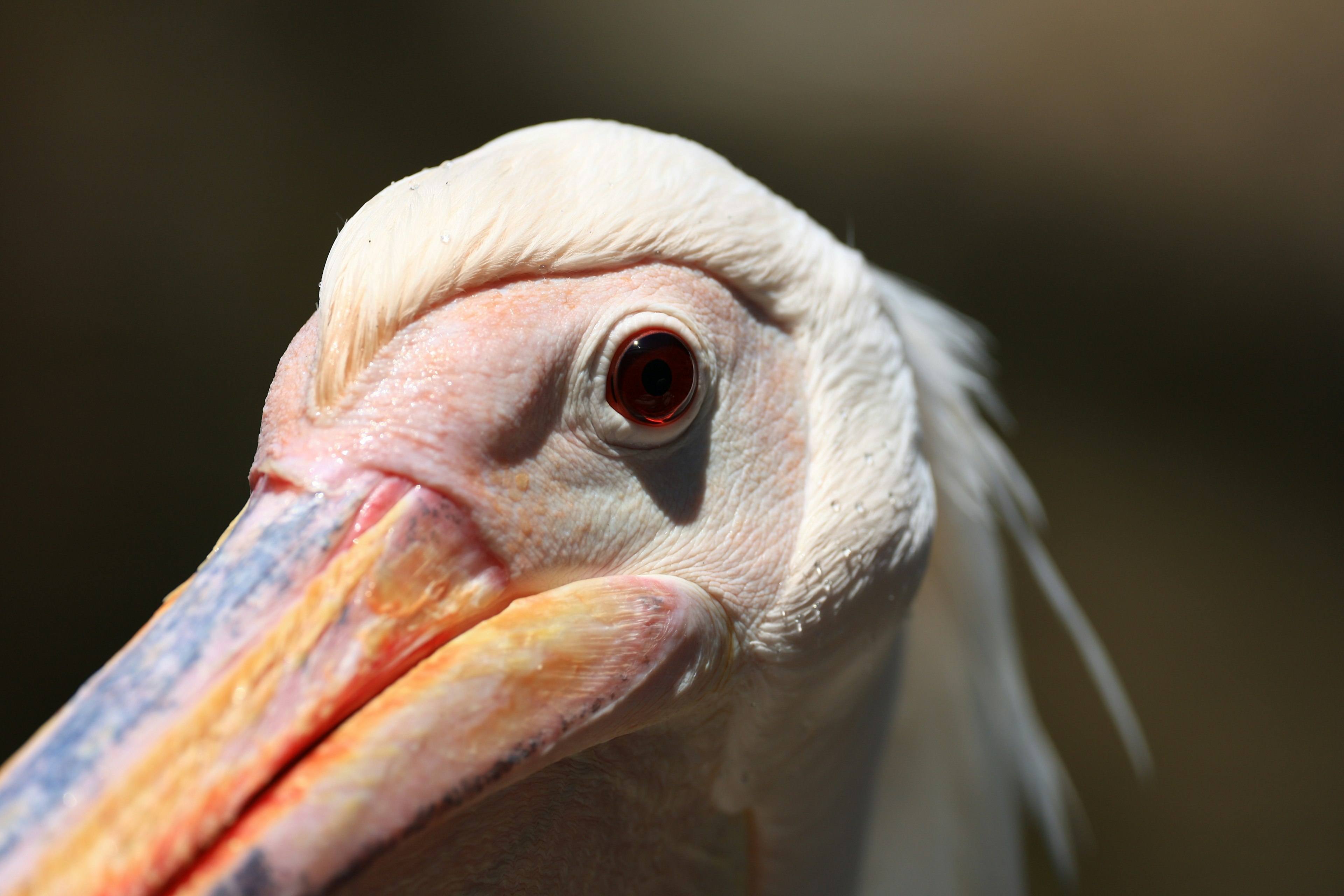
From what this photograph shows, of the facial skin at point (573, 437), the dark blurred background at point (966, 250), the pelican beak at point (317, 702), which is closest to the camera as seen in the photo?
the pelican beak at point (317, 702)

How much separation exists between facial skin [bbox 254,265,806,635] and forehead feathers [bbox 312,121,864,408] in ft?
0.07

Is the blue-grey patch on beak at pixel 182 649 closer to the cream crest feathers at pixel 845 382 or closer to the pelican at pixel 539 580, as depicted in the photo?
the pelican at pixel 539 580

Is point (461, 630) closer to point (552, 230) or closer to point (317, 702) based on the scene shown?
point (317, 702)

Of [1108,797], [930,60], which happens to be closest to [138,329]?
[930,60]

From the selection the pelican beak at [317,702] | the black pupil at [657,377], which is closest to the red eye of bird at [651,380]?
the black pupil at [657,377]

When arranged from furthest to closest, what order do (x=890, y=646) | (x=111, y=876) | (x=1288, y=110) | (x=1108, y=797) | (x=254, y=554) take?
(x=1288, y=110), (x=1108, y=797), (x=890, y=646), (x=254, y=554), (x=111, y=876)

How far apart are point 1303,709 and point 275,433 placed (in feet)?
12.4

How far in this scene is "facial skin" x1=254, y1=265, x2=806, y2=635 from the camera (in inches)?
32.6

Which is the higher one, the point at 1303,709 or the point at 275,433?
the point at 275,433

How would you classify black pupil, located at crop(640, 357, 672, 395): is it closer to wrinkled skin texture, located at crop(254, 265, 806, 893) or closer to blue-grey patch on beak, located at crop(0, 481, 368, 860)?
wrinkled skin texture, located at crop(254, 265, 806, 893)

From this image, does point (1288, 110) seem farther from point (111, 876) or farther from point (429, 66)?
point (111, 876)

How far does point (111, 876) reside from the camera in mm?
656

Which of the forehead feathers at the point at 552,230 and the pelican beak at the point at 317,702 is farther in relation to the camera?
the forehead feathers at the point at 552,230

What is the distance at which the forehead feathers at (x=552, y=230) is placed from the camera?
0.84 m
